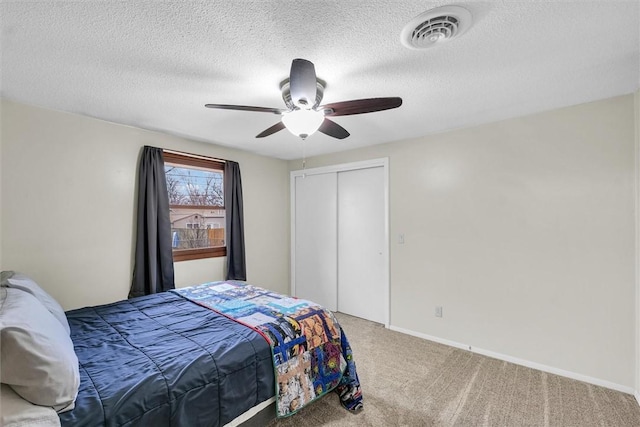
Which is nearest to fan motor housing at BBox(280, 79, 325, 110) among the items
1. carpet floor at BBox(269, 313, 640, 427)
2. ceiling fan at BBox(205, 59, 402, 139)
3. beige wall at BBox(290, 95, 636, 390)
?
ceiling fan at BBox(205, 59, 402, 139)

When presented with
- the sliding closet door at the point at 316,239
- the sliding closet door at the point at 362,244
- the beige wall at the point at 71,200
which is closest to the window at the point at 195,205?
the beige wall at the point at 71,200

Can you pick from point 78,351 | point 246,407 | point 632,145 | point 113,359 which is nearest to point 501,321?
point 632,145

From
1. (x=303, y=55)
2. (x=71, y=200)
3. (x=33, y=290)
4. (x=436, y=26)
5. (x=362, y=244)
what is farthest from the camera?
(x=362, y=244)

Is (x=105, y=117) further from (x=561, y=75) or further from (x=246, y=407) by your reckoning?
(x=561, y=75)

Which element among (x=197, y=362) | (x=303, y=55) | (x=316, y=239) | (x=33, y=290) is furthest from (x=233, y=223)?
(x=303, y=55)

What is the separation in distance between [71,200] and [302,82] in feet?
8.04

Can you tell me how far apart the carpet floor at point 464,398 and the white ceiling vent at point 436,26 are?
7.63ft

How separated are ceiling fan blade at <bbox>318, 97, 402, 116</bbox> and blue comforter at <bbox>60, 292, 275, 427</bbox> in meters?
1.50

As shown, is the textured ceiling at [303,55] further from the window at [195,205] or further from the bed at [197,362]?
the bed at [197,362]

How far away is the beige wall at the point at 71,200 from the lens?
2.27 metres

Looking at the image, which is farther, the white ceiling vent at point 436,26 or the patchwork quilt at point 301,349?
the patchwork quilt at point 301,349

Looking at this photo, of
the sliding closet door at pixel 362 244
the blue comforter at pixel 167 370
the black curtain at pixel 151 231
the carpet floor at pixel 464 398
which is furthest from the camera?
the sliding closet door at pixel 362 244

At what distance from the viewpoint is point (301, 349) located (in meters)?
1.91

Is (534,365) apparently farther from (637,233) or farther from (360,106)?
(360,106)
